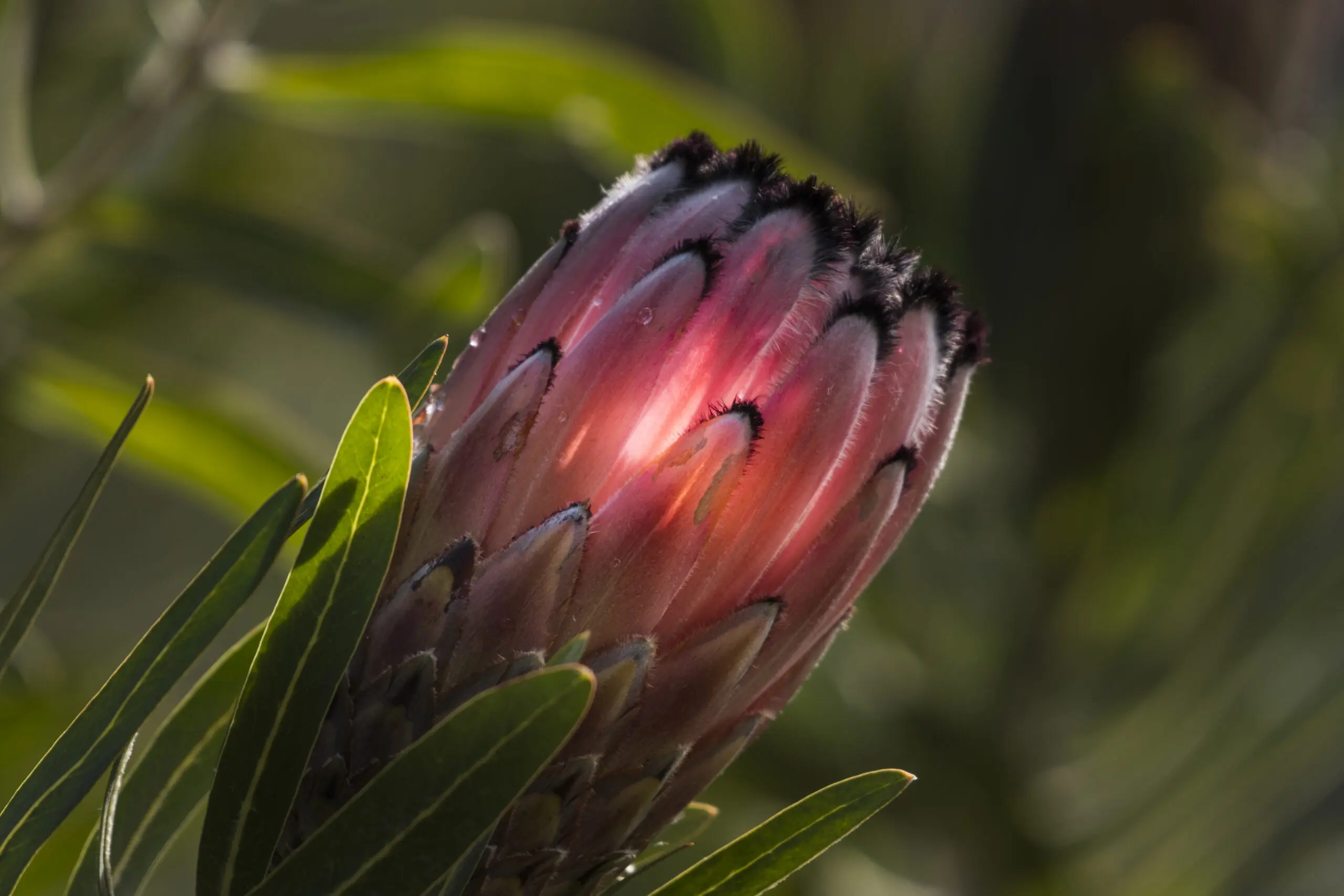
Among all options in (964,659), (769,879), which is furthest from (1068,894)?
(769,879)

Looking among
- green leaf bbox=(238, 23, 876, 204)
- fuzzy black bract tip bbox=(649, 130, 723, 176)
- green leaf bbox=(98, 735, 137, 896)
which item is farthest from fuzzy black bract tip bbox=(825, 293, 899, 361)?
green leaf bbox=(238, 23, 876, 204)

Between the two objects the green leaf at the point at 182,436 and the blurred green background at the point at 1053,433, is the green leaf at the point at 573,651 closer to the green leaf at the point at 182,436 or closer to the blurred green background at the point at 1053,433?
the green leaf at the point at 182,436

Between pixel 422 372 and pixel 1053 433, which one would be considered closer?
pixel 422 372

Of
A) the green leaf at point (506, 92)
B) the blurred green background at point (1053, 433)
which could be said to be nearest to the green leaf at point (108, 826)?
the green leaf at point (506, 92)

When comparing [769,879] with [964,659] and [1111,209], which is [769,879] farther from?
[1111,209]

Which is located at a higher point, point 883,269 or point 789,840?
point 883,269

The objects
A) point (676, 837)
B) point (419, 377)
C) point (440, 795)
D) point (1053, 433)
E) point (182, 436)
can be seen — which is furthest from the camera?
point (1053, 433)

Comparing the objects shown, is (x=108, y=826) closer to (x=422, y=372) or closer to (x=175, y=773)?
(x=175, y=773)

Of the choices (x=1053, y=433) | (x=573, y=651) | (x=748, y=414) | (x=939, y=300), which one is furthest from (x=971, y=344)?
(x=1053, y=433)
